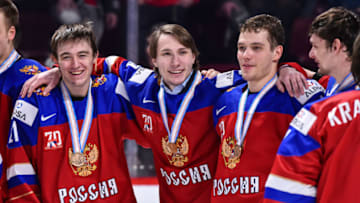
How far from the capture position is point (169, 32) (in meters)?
2.81

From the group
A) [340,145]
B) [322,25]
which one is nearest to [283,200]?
[340,145]

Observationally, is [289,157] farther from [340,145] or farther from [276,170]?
[340,145]

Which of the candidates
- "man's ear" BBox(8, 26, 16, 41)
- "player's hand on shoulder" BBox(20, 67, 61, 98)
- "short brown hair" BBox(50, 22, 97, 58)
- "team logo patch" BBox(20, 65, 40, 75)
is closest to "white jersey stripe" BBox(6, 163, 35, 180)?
"player's hand on shoulder" BBox(20, 67, 61, 98)

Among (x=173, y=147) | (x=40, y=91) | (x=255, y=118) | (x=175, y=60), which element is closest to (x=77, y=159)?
(x=40, y=91)

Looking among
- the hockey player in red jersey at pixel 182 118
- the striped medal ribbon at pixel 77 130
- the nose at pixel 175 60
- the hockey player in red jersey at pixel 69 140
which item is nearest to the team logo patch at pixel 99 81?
the hockey player in red jersey at pixel 69 140

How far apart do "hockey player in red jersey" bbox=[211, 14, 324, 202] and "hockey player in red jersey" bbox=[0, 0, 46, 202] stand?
131 centimetres

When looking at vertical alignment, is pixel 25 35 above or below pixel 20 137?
above

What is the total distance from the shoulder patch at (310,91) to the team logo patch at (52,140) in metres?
1.44

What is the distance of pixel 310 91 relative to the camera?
2.44 m

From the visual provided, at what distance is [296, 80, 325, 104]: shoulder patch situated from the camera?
242 cm

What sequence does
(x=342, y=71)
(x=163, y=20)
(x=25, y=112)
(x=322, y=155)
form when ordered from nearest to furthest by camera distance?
(x=322, y=155)
(x=342, y=71)
(x=25, y=112)
(x=163, y=20)

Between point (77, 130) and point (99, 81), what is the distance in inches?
15.6

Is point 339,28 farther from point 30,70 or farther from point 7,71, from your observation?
point 7,71

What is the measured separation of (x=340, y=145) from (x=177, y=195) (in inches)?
52.2
